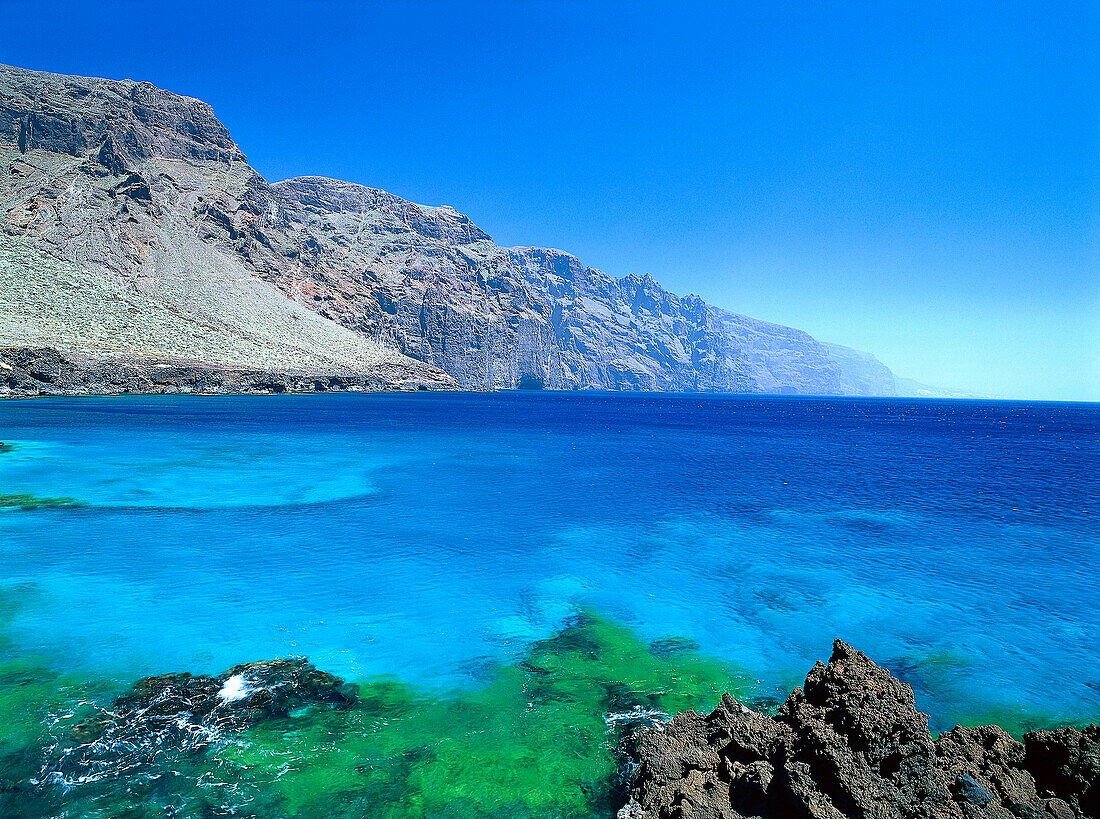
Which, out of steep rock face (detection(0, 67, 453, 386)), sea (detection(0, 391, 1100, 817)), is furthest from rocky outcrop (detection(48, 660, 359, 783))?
steep rock face (detection(0, 67, 453, 386))

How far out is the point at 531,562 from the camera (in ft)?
64.5

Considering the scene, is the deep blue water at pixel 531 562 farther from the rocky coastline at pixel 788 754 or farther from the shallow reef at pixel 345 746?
the rocky coastline at pixel 788 754

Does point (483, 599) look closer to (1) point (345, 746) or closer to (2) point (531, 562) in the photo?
(2) point (531, 562)

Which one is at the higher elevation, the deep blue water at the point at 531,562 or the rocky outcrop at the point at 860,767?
the rocky outcrop at the point at 860,767

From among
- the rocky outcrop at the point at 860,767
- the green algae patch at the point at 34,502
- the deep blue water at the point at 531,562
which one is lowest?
the green algae patch at the point at 34,502

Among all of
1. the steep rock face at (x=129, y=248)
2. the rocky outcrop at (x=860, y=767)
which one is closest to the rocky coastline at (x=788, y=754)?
the rocky outcrop at (x=860, y=767)

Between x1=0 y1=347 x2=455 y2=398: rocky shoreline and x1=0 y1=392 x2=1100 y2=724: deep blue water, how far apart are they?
146ft

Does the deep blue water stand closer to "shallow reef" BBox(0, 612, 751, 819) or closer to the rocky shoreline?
"shallow reef" BBox(0, 612, 751, 819)

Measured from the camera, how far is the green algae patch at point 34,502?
76.2ft

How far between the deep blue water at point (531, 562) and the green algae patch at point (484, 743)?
4.20ft

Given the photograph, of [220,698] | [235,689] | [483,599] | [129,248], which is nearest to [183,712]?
[220,698]

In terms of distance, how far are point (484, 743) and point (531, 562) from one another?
1023 cm

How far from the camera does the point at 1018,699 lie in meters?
11.6

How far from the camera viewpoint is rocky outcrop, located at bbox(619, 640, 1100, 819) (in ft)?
20.2
